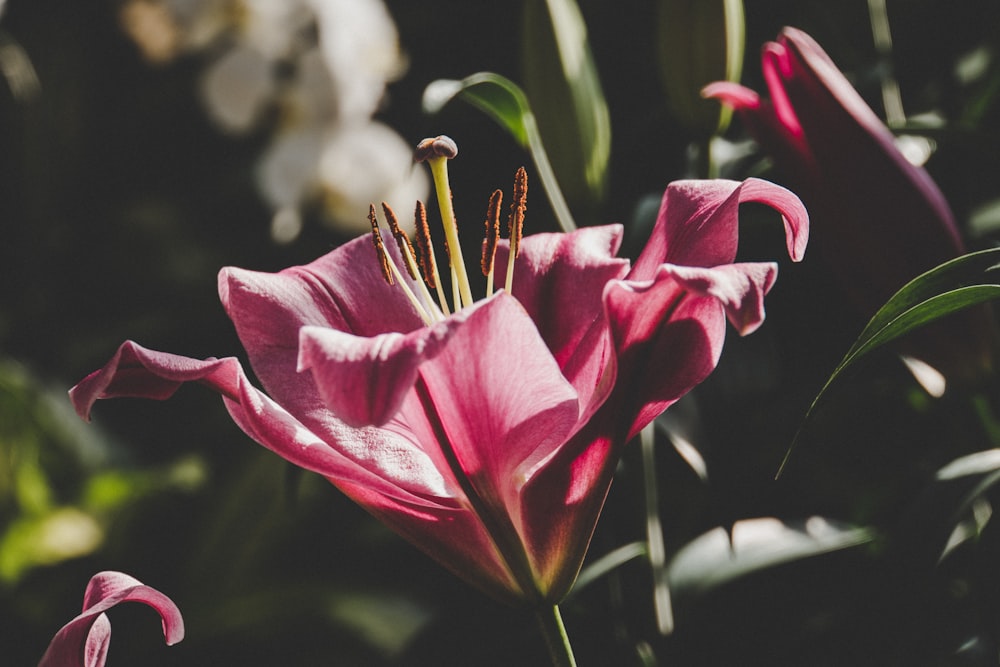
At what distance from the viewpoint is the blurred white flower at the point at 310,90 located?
0.69 metres

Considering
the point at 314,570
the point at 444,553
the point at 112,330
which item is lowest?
the point at 314,570

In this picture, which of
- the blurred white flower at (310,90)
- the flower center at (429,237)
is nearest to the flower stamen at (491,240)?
the flower center at (429,237)

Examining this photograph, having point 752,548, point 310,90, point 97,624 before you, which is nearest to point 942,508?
point 752,548

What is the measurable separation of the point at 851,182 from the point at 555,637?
0.42 feet

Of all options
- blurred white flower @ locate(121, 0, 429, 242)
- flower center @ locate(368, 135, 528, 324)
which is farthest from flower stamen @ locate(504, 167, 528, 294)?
blurred white flower @ locate(121, 0, 429, 242)

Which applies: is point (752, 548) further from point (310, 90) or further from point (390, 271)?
point (310, 90)

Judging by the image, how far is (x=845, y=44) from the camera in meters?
0.46

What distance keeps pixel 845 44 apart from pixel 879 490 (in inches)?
7.8

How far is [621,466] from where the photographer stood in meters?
0.30

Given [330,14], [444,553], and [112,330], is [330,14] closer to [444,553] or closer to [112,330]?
[112,330]

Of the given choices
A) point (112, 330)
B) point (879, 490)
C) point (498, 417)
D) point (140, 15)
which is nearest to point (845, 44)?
point (879, 490)

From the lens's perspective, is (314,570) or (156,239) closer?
(314,570)

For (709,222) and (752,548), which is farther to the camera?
(752,548)

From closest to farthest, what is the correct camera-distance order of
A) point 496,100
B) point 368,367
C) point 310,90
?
point 368,367
point 496,100
point 310,90
